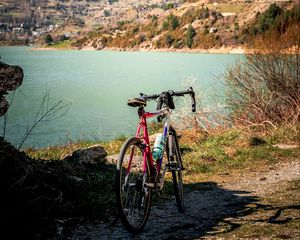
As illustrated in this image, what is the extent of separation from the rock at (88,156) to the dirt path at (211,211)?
7.91 ft

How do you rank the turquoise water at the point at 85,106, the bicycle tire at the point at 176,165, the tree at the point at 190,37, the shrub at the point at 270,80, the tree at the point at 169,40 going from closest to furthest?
the bicycle tire at the point at 176,165
the shrub at the point at 270,80
the turquoise water at the point at 85,106
the tree at the point at 190,37
the tree at the point at 169,40

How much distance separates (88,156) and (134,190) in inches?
171

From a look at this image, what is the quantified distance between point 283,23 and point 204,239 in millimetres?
12880

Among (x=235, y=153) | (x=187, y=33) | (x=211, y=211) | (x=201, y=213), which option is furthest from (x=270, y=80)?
(x=187, y=33)

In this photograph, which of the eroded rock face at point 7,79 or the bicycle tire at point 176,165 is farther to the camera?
the eroded rock face at point 7,79

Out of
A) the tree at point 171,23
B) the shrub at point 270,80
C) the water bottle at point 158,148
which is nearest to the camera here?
the water bottle at point 158,148

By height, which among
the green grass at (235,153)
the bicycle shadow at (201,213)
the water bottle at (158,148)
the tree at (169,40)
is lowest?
the tree at (169,40)

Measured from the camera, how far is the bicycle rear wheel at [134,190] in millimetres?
5016

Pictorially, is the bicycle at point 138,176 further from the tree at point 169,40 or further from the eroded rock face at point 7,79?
the tree at point 169,40

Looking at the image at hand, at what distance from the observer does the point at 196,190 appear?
7828 mm

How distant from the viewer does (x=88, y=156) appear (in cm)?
952

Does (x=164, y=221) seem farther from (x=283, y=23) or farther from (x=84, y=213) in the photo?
(x=283, y=23)

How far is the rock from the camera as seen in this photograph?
930 centimetres

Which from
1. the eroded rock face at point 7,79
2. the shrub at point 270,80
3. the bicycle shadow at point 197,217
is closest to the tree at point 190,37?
the shrub at point 270,80
